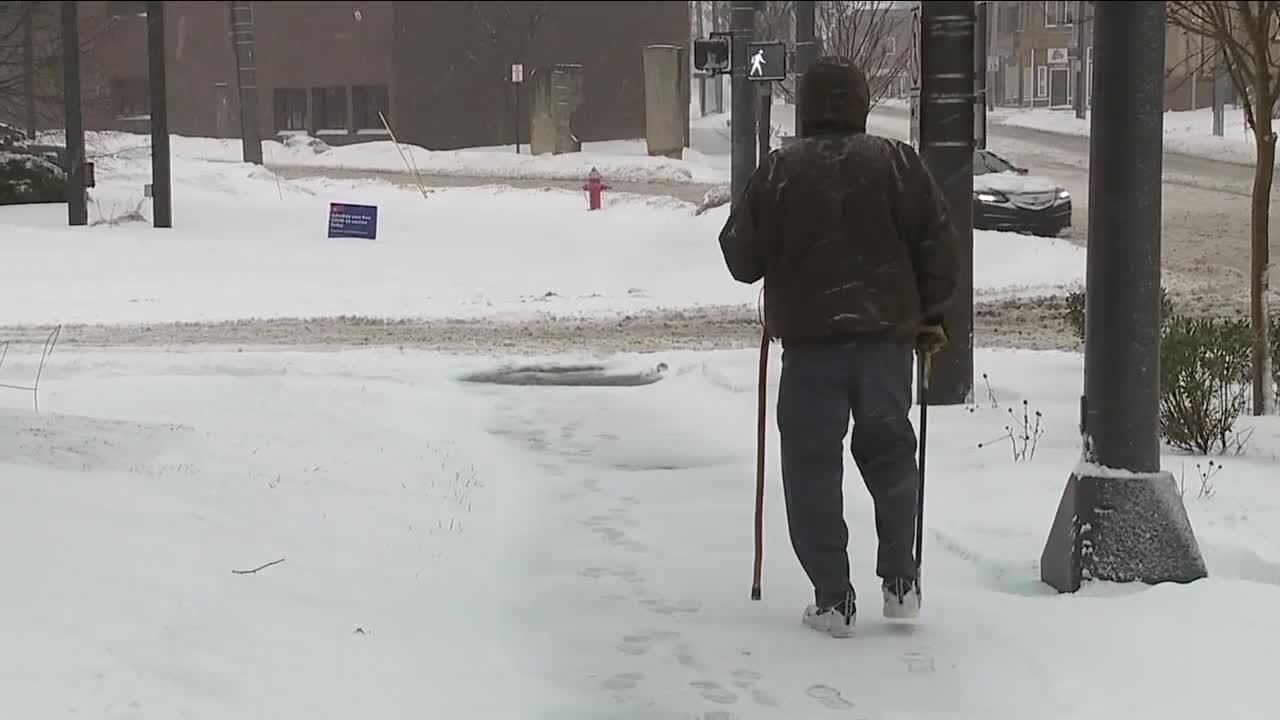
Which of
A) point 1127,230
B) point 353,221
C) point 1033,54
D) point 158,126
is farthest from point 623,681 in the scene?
point 1033,54

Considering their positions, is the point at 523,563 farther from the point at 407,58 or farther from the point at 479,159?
the point at 407,58

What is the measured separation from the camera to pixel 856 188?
5855 mm

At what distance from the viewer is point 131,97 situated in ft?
184

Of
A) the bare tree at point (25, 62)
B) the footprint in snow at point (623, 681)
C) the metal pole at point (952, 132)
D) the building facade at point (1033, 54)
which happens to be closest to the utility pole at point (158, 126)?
the bare tree at point (25, 62)

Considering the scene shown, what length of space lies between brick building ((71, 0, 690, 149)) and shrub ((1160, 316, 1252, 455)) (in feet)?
142

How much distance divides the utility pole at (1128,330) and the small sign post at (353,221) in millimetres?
20422

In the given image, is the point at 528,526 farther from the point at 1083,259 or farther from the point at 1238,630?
the point at 1083,259

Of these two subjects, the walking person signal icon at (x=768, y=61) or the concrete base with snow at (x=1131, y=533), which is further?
the walking person signal icon at (x=768, y=61)

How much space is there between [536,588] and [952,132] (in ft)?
15.3

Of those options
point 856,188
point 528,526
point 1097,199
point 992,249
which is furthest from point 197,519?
point 992,249

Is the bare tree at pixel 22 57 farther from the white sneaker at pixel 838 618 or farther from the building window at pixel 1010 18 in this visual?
the building window at pixel 1010 18

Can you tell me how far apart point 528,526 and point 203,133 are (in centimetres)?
5121

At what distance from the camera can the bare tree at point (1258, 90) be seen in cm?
955

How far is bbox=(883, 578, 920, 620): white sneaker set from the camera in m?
6.10
